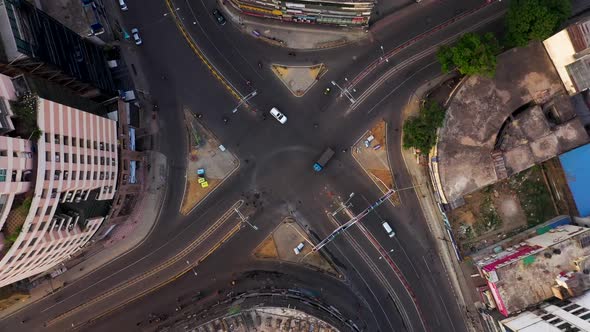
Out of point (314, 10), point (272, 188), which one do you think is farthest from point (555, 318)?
point (314, 10)

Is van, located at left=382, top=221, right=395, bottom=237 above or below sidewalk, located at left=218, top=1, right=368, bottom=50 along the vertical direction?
below

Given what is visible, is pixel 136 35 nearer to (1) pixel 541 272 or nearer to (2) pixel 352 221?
(2) pixel 352 221

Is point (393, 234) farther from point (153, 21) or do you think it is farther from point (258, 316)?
point (153, 21)

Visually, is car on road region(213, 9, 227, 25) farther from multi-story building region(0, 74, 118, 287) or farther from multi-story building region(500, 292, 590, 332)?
multi-story building region(500, 292, 590, 332)

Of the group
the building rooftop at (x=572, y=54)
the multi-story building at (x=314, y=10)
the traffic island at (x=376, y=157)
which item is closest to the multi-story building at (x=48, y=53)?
the multi-story building at (x=314, y=10)

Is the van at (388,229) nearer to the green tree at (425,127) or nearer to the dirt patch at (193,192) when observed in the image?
the green tree at (425,127)

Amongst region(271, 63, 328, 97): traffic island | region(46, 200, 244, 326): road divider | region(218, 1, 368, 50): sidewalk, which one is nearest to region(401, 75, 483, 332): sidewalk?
region(218, 1, 368, 50): sidewalk

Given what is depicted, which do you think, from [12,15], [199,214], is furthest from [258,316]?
[12,15]
